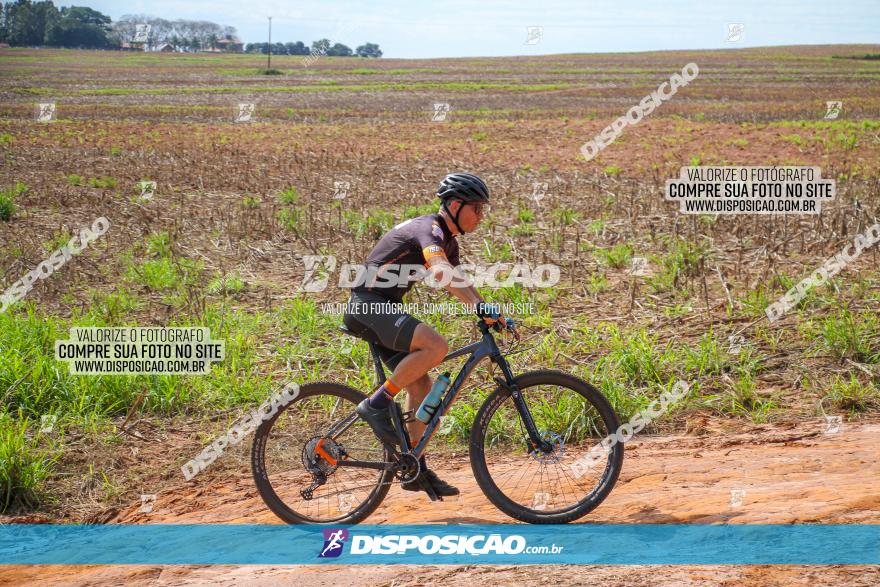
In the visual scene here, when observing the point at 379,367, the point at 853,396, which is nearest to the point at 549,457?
the point at 379,367

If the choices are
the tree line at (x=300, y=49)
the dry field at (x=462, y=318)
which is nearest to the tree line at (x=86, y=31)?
the tree line at (x=300, y=49)

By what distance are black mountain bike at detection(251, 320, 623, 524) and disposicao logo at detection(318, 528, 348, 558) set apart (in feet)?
0.32

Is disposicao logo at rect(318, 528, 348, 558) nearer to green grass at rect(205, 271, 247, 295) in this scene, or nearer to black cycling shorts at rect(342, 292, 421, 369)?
black cycling shorts at rect(342, 292, 421, 369)

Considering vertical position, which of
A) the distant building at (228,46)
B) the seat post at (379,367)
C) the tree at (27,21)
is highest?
the distant building at (228,46)

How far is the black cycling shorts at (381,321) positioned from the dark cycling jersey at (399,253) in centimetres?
7

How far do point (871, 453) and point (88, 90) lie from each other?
51.1 m

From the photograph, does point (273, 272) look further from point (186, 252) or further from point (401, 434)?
point (401, 434)

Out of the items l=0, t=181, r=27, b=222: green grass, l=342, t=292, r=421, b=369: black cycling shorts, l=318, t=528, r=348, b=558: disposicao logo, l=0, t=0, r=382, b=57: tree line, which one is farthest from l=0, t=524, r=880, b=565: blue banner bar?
l=0, t=0, r=382, b=57: tree line

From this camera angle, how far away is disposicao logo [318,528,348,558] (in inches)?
197

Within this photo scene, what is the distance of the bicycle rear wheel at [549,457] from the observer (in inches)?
201

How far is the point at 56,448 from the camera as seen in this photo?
710cm

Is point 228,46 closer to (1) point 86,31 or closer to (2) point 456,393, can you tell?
(1) point 86,31

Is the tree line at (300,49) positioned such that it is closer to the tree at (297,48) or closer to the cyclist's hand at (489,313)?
the tree at (297,48)

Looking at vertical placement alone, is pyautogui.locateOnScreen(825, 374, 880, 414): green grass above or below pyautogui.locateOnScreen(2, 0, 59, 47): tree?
below
